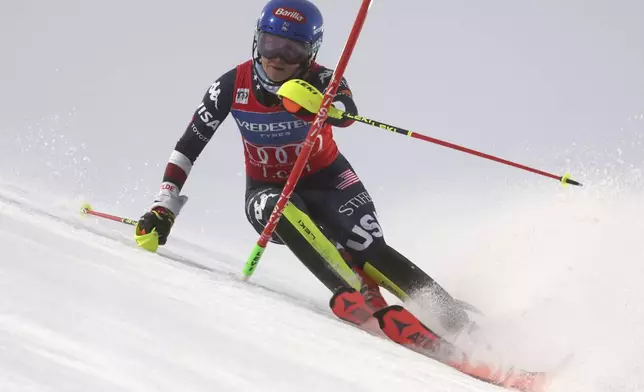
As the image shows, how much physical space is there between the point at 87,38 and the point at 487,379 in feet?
47.2

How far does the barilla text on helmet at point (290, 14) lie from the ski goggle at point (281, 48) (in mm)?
104

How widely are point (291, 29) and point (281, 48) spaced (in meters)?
0.11

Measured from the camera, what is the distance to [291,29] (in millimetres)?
4098

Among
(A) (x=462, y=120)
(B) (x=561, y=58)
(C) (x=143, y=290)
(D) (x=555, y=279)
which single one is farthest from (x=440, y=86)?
(C) (x=143, y=290)

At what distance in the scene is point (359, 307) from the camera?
10.8 ft

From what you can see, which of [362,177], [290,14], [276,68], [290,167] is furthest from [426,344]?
[362,177]

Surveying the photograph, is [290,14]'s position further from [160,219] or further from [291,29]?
[160,219]

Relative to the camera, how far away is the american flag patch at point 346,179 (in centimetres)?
432

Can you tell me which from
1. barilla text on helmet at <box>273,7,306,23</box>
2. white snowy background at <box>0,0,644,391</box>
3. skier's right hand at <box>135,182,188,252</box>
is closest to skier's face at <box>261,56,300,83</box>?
barilla text on helmet at <box>273,7,306,23</box>

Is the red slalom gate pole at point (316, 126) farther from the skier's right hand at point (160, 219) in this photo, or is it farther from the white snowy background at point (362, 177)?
the skier's right hand at point (160, 219)

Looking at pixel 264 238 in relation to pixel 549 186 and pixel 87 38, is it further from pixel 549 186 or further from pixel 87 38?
pixel 87 38

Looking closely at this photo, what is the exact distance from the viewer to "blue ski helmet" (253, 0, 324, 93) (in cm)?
411

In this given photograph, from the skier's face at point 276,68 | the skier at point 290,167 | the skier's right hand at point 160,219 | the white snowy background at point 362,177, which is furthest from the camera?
the skier's face at point 276,68

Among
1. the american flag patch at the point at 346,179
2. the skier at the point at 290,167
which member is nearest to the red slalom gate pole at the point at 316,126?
the skier at the point at 290,167
